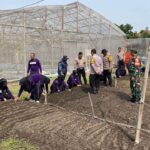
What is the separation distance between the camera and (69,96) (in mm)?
12969

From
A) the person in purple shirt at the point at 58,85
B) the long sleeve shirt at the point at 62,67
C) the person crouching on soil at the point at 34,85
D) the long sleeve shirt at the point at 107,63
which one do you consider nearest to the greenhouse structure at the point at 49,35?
the long sleeve shirt at the point at 62,67

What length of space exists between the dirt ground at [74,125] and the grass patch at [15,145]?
0.55 ft

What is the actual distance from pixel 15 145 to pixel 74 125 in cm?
166

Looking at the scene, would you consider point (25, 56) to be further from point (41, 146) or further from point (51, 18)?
point (41, 146)

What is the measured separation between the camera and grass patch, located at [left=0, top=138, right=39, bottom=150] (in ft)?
21.7

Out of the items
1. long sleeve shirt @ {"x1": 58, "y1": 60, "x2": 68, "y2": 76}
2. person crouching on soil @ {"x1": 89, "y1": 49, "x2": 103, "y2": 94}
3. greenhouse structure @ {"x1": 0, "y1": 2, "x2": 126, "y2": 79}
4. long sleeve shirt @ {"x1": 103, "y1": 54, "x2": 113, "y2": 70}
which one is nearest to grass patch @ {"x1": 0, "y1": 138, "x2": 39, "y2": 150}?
person crouching on soil @ {"x1": 89, "y1": 49, "x2": 103, "y2": 94}

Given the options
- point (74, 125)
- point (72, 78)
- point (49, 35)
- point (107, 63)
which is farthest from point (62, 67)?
point (49, 35)

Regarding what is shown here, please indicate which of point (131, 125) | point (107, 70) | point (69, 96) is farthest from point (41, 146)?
point (107, 70)

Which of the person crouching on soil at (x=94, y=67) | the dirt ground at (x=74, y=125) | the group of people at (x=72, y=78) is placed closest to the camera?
the dirt ground at (x=74, y=125)

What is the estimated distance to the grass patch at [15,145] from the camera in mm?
6605

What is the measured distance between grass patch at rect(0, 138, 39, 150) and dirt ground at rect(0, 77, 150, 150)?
0.17 metres

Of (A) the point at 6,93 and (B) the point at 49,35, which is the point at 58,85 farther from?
(B) the point at 49,35

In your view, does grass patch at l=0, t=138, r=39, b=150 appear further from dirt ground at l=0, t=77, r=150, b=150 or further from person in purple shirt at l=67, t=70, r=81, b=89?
person in purple shirt at l=67, t=70, r=81, b=89

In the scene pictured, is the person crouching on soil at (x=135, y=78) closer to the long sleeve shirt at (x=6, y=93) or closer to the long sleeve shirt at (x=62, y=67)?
the long sleeve shirt at (x=62, y=67)
